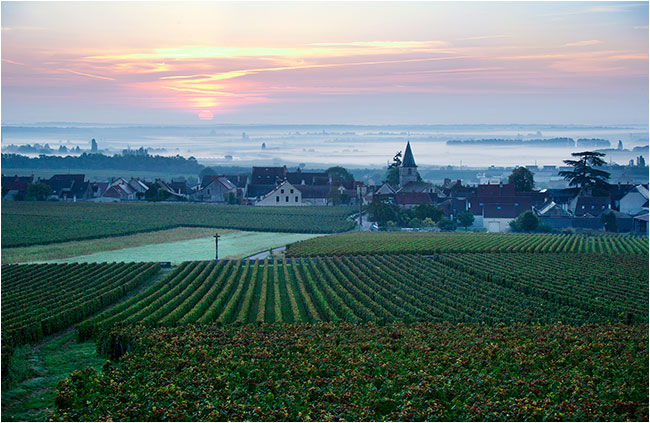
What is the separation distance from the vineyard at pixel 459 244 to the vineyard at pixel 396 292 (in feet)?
8.74

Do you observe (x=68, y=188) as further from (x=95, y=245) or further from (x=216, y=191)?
(x=95, y=245)

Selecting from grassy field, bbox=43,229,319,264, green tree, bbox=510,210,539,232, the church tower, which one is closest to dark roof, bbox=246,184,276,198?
the church tower

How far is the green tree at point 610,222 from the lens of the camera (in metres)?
56.6

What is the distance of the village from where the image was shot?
2315 inches

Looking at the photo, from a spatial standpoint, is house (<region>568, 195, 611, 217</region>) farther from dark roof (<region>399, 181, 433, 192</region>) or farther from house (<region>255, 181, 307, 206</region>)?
house (<region>255, 181, 307, 206</region>)

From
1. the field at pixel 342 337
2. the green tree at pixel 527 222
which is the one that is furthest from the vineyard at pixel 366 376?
the green tree at pixel 527 222

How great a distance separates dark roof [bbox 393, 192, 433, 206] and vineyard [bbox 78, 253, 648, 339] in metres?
29.8

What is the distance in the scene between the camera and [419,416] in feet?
41.1

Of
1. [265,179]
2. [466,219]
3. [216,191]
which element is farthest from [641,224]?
[216,191]

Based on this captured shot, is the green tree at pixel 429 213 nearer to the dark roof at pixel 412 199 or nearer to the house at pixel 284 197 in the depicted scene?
the dark roof at pixel 412 199

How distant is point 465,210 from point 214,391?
52.5 metres

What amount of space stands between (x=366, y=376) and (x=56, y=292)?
16921 mm

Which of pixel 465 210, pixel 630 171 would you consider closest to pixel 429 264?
pixel 465 210

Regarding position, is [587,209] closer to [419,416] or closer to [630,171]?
[419,416]
